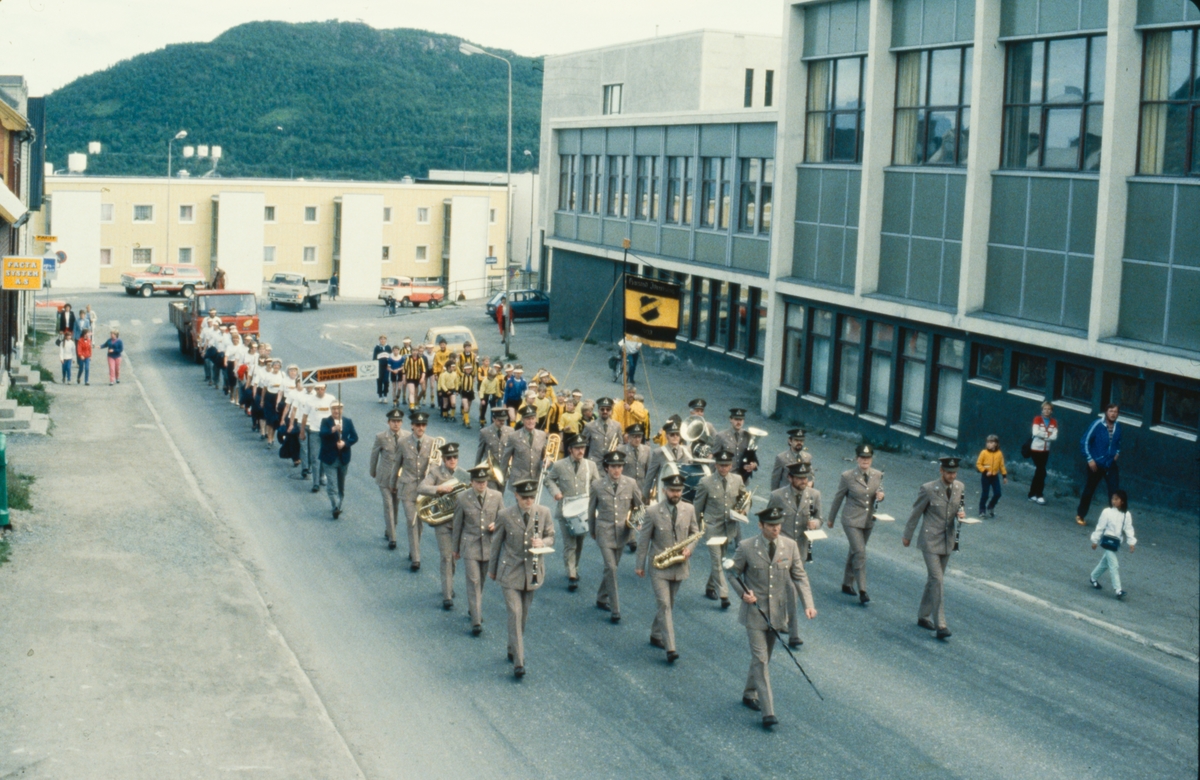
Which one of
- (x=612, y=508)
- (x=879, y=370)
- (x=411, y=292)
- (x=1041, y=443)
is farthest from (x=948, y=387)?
(x=411, y=292)

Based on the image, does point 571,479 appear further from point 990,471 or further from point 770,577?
point 990,471

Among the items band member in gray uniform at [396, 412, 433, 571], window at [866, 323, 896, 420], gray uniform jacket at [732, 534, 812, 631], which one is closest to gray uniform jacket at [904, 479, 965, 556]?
gray uniform jacket at [732, 534, 812, 631]

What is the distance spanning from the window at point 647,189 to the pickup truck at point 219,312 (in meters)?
12.3

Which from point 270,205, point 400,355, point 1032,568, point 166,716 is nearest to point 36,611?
point 166,716

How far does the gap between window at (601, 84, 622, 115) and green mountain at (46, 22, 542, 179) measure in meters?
80.6

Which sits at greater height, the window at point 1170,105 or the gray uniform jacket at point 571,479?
the window at point 1170,105

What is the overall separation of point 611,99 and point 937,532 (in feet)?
149

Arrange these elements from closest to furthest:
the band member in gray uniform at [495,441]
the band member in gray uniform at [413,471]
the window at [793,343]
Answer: the band member in gray uniform at [413,471] → the band member in gray uniform at [495,441] → the window at [793,343]

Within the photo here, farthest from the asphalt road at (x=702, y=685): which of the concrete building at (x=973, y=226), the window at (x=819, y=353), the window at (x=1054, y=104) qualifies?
the window at (x=819, y=353)

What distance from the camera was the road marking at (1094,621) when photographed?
45.4 feet

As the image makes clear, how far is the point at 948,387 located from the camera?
2559 centimetres

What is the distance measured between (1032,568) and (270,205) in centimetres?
6669

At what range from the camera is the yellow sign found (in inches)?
1102

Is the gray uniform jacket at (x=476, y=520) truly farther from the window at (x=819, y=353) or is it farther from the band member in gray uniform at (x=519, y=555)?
the window at (x=819, y=353)
